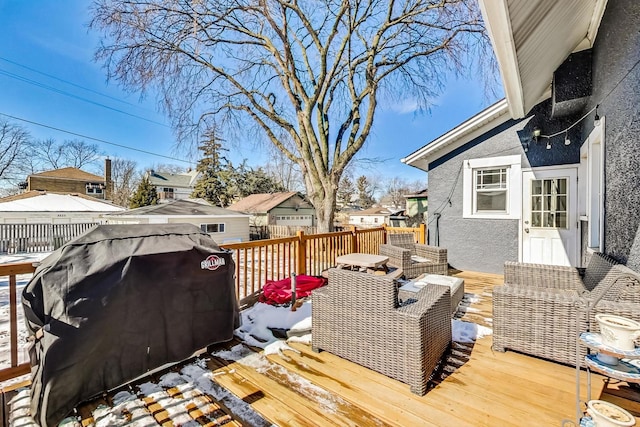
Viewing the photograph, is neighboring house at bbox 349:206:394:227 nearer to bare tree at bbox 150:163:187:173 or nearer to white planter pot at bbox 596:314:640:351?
bare tree at bbox 150:163:187:173

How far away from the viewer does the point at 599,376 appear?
2.22m

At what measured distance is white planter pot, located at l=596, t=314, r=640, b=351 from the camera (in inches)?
52.9

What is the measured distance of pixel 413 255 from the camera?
567 centimetres

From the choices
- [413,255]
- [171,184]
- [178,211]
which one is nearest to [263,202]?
[178,211]

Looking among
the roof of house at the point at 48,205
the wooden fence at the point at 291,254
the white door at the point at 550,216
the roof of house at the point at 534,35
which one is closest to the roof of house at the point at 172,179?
the roof of house at the point at 48,205

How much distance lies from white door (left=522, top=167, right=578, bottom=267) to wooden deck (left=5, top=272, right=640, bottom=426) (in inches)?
136

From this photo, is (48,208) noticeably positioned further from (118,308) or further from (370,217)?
(370,217)

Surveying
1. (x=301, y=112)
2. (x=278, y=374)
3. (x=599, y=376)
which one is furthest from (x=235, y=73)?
(x=599, y=376)

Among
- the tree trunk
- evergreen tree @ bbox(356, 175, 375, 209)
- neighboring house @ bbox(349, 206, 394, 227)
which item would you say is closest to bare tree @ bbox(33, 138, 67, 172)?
→ the tree trunk

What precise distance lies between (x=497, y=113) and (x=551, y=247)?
102 inches

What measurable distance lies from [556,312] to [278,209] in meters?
20.7

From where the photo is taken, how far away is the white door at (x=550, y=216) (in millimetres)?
4891

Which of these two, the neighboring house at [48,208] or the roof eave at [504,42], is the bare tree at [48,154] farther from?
the roof eave at [504,42]

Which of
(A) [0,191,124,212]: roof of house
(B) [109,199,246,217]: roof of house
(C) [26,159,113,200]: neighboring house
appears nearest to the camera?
(A) [0,191,124,212]: roof of house
